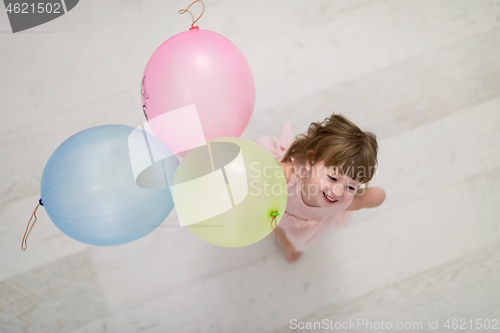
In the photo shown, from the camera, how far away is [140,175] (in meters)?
0.73

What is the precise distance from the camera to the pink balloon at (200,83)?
0.78m

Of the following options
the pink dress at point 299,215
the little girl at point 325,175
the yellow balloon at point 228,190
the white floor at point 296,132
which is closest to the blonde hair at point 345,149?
the little girl at point 325,175

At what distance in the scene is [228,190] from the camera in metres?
0.67

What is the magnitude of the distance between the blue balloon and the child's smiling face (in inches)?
15.6

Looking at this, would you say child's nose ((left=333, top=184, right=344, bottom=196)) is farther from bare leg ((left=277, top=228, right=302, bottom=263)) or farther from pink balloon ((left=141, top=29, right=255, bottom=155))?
bare leg ((left=277, top=228, right=302, bottom=263))

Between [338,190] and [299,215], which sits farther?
[299,215]

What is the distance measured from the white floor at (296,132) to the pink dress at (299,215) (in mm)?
120

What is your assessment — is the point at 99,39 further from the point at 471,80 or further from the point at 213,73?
the point at 471,80

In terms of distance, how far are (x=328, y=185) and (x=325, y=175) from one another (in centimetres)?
3

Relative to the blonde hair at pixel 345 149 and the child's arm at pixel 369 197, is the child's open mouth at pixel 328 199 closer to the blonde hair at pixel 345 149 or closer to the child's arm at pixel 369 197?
the blonde hair at pixel 345 149

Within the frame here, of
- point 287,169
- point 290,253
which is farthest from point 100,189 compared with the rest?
point 290,253

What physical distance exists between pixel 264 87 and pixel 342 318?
97cm

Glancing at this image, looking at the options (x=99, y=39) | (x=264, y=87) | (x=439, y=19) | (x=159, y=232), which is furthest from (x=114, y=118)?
→ (x=439, y=19)

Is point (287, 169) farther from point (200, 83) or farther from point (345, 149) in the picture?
point (200, 83)
